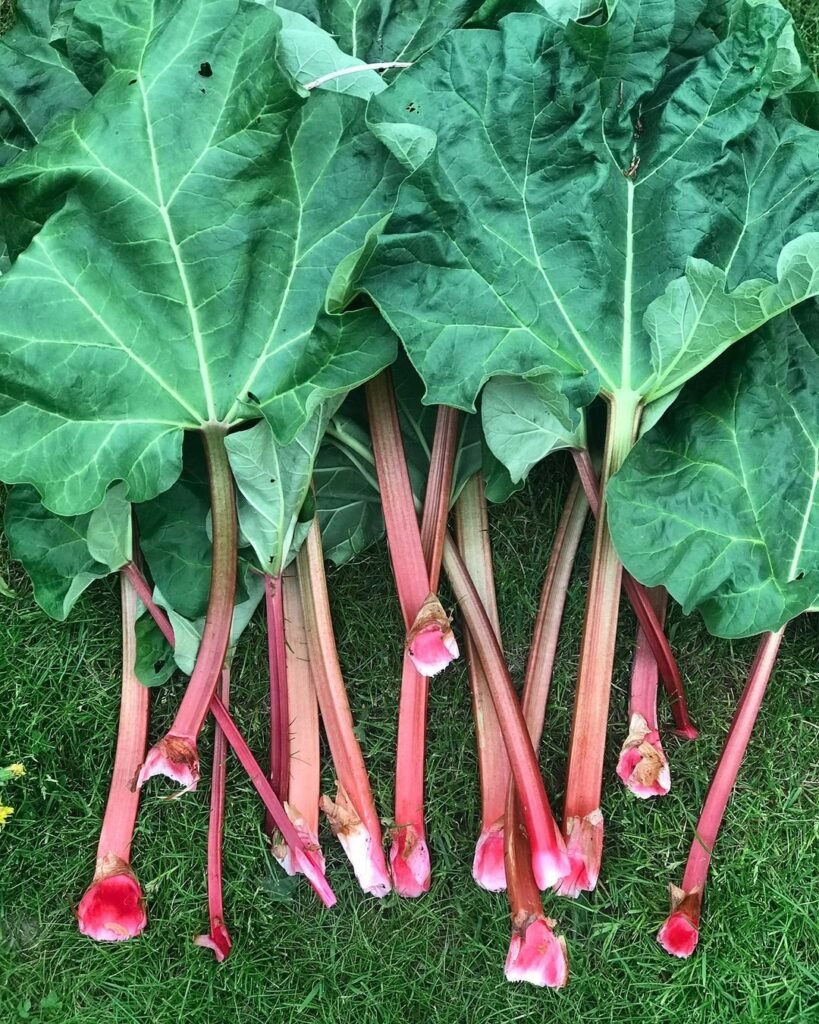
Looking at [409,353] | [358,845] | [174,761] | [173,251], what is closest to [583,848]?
[358,845]

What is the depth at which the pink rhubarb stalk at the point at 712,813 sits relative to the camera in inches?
85.8

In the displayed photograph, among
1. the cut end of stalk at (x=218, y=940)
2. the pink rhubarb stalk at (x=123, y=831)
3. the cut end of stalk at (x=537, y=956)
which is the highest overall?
the pink rhubarb stalk at (x=123, y=831)

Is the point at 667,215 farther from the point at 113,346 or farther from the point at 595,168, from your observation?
the point at 113,346

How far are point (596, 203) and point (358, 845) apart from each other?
1.44 meters

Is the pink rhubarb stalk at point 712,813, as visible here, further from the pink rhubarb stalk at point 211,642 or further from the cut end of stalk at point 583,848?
the pink rhubarb stalk at point 211,642

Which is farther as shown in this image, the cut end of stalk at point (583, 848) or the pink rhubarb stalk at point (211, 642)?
the cut end of stalk at point (583, 848)

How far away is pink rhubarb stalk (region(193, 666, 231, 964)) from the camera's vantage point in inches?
86.0

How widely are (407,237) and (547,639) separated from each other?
970 millimetres

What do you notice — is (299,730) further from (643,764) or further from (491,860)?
(643,764)

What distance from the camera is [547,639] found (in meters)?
2.25

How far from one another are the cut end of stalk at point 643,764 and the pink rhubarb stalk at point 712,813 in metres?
0.12

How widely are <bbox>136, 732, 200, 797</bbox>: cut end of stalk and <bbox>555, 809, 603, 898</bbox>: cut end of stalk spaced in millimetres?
827

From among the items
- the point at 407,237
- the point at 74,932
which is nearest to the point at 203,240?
the point at 407,237

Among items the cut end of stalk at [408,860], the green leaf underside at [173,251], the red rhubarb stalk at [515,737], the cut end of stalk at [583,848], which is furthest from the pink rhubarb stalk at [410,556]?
the cut end of stalk at [583,848]
